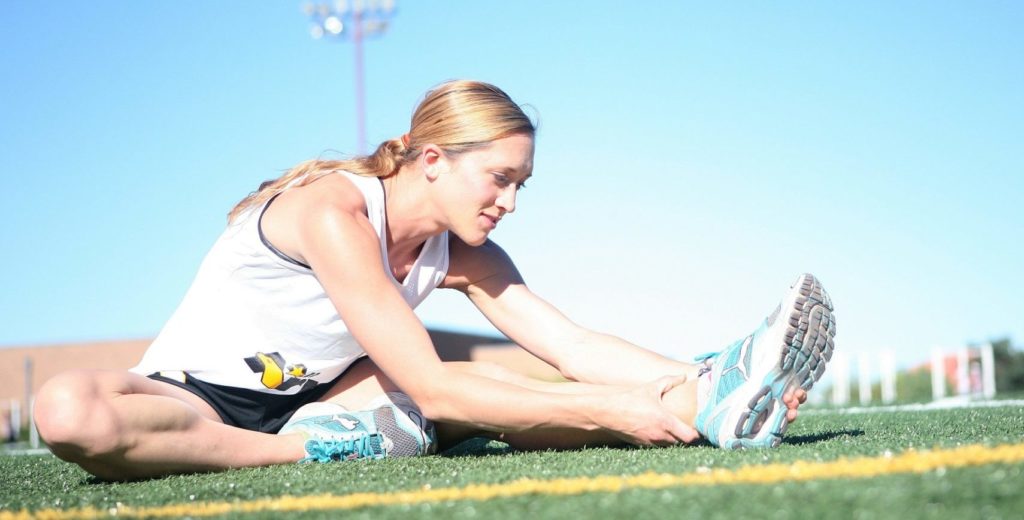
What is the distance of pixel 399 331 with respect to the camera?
285 cm

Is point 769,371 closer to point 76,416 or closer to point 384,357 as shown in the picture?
point 384,357

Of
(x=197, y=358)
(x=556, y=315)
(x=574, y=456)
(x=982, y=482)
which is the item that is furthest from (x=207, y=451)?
(x=982, y=482)

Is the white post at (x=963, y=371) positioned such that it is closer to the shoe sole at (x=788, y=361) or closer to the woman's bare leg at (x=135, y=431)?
the shoe sole at (x=788, y=361)

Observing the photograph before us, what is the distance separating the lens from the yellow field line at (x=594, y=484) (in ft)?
6.88

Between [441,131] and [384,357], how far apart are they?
0.85m

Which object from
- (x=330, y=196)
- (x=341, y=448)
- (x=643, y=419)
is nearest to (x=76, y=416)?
(x=341, y=448)

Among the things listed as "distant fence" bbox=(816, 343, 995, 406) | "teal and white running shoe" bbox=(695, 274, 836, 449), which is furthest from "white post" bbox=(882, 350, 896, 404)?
"teal and white running shoe" bbox=(695, 274, 836, 449)

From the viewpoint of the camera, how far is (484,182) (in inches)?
125

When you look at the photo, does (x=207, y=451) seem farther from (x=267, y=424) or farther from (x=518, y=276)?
(x=518, y=276)

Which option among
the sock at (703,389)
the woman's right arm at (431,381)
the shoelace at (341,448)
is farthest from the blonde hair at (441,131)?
the sock at (703,389)

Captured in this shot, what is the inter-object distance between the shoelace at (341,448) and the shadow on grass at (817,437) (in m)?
1.41

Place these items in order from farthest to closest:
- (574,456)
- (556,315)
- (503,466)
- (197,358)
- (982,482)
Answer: (556,315)
(197,358)
(574,456)
(503,466)
(982,482)

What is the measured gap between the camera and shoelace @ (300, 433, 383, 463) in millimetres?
3240

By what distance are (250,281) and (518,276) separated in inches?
46.2
